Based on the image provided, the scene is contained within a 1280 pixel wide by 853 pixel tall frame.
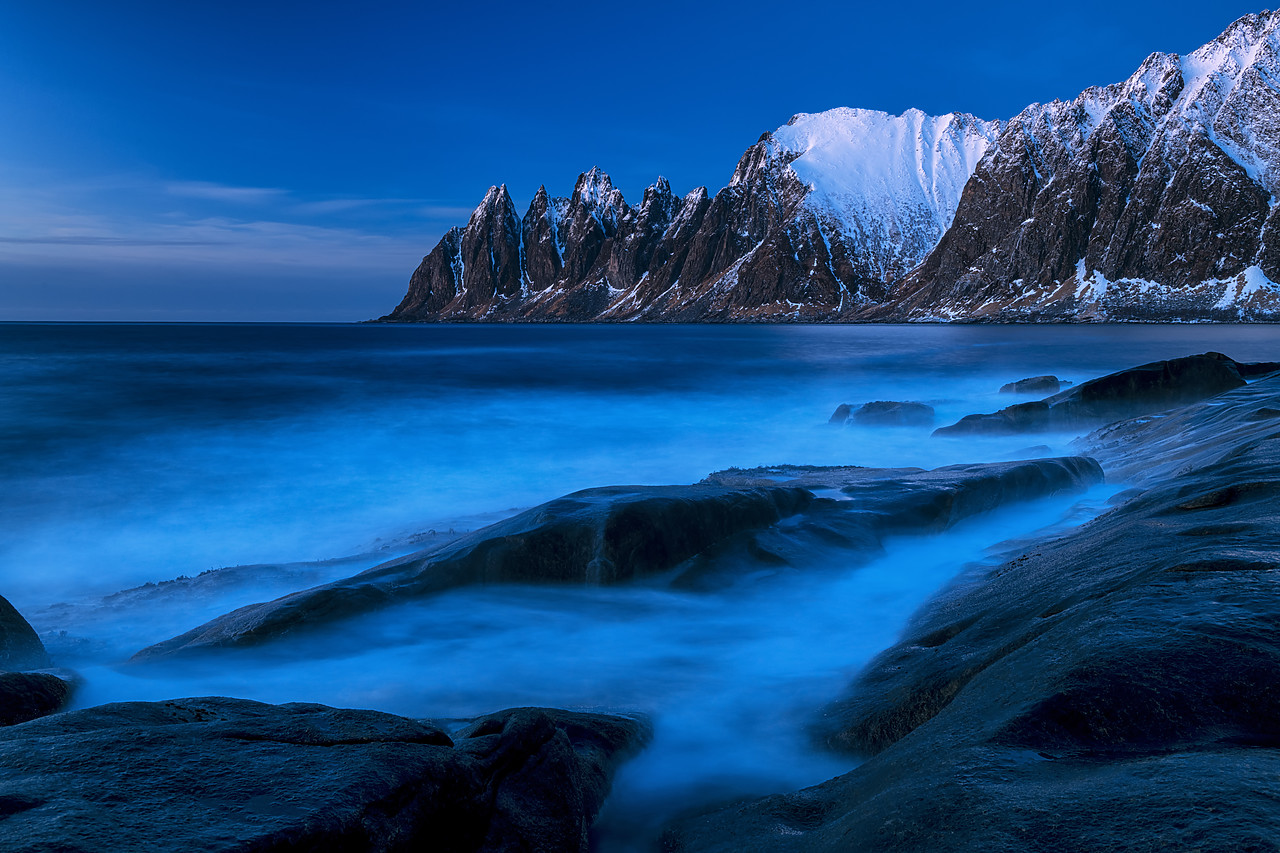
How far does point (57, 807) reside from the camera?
2.11m

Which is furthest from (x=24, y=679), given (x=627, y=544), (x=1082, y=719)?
(x=1082, y=719)

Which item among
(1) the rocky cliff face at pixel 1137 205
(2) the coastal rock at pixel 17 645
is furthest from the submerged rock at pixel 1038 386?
(1) the rocky cliff face at pixel 1137 205

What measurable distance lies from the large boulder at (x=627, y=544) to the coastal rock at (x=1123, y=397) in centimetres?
933

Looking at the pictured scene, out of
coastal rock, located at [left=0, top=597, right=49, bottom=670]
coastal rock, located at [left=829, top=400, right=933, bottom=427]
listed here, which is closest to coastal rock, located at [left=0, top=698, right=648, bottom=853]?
coastal rock, located at [left=0, top=597, right=49, bottom=670]

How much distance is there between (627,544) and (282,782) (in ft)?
18.3

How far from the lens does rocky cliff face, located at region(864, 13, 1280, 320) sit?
117 meters

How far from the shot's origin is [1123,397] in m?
17.7

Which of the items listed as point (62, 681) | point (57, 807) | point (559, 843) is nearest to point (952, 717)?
point (559, 843)

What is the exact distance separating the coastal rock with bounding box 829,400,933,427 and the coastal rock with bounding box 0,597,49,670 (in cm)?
1846

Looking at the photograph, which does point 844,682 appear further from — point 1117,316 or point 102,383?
point 1117,316

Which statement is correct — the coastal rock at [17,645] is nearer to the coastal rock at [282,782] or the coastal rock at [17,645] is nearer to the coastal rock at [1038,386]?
the coastal rock at [282,782]

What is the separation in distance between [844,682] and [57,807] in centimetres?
484

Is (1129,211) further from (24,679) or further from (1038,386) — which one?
(24,679)

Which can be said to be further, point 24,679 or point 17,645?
point 17,645
